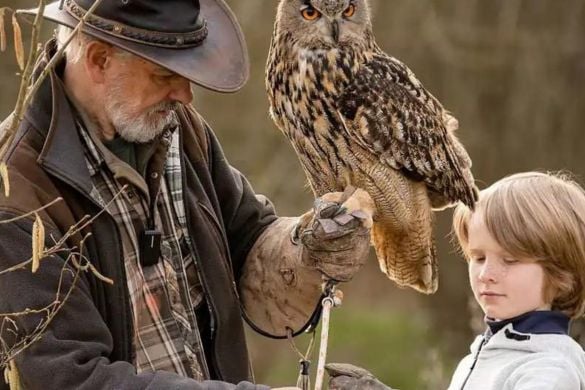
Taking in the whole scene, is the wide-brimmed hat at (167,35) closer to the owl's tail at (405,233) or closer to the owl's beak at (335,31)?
the owl's beak at (335,31)

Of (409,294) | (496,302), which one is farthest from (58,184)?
(409,294)

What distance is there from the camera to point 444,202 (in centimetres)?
436

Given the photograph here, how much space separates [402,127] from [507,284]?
884mm

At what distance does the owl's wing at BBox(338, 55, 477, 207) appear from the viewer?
4113 mm

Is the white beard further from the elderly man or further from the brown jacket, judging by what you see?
the brown jacket

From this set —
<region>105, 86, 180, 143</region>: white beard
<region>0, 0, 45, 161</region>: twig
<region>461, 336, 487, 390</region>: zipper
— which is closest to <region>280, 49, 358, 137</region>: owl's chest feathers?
<region>105, 86, 180, 143</region>: white beard

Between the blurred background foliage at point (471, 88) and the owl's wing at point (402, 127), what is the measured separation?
428 centimetres

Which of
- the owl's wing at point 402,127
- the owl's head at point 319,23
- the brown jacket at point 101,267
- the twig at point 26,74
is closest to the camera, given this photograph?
the twig at point 26,74

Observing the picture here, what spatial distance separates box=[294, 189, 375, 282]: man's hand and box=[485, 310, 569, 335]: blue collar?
20.7 inches

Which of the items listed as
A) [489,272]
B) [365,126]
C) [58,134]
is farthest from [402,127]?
[58,134]

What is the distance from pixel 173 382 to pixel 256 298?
0.86 meters

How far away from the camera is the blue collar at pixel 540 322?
3486 millimetres

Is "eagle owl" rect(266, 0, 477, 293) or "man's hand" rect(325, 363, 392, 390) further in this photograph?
"eagle owl" rect(266, 0, 477, 293)

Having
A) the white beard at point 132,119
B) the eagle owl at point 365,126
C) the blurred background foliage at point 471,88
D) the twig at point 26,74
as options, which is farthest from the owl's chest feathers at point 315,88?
the blurred background foliage at point 471,88
